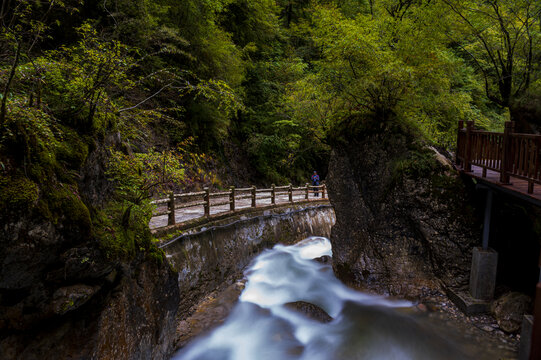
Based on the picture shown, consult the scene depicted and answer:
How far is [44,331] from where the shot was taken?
356 cm

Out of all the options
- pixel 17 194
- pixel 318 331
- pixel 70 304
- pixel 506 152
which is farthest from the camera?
pixel 318 331

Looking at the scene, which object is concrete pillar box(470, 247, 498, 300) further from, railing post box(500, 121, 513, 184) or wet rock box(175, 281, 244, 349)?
wet rock box(175, 281, 244, 349)

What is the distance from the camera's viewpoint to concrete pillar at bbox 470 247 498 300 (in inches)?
288

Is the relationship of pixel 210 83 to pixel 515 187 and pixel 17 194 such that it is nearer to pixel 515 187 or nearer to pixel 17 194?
pixel 17 194

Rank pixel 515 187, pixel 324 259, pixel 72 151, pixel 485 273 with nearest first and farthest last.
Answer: pixel 72 151 < pixel 515 187 < pixel 485 273 < pixel 324 259

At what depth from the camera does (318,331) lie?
7.71 m

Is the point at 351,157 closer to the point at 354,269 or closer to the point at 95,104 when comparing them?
the point at 354,269

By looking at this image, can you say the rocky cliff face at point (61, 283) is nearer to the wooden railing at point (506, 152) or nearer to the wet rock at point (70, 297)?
the wet rock at point (70, 297)

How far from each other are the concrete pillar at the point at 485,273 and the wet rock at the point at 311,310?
396 centimetres

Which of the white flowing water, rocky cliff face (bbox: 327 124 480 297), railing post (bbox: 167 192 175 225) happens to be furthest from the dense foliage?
the white flowing water

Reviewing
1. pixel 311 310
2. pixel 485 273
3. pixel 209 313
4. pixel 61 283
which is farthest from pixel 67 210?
pixel 485 273

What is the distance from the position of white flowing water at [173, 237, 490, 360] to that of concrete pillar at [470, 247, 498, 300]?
166 centimetres

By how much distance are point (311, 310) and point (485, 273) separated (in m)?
4.70

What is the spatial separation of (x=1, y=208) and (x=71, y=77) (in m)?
3.00
